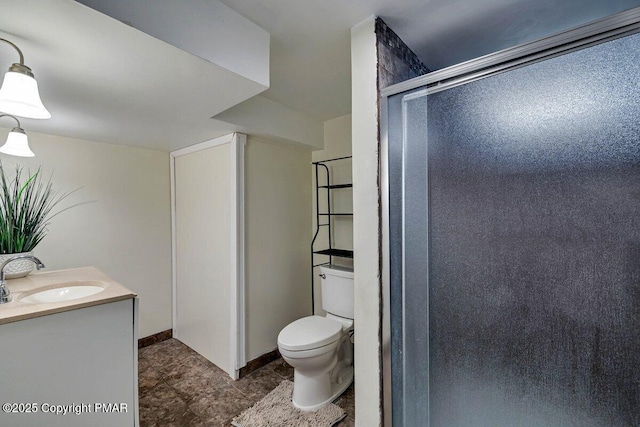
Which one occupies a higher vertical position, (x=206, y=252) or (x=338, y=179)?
(x=338, y=179)

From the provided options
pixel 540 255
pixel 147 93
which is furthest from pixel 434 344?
pixel 147 93

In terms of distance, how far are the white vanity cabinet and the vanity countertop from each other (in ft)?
0.09

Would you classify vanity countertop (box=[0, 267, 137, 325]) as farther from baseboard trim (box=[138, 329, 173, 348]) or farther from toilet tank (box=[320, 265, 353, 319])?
toilet tank (box=[320, 265, 353, 319])

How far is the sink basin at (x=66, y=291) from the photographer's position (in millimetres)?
1428

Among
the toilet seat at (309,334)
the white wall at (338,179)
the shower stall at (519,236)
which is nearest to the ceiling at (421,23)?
the shower stall at (519,236)

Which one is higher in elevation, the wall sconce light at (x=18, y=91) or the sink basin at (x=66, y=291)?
the wall sconce light at (x=18, y=91)

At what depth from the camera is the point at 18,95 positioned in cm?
94

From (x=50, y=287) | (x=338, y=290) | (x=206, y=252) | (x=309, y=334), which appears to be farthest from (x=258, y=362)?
(x=50, y=287)

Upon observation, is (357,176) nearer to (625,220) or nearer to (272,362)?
(625,220)

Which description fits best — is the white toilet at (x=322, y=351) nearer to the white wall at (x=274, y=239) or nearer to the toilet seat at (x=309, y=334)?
the toilet seat at (x=309, y=334)

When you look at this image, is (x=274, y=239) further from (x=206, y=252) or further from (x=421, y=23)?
(x=421, y=23)

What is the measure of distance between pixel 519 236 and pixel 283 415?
5.55 feet

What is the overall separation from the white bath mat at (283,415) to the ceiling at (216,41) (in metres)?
1.86

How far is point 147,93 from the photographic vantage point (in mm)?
1390
